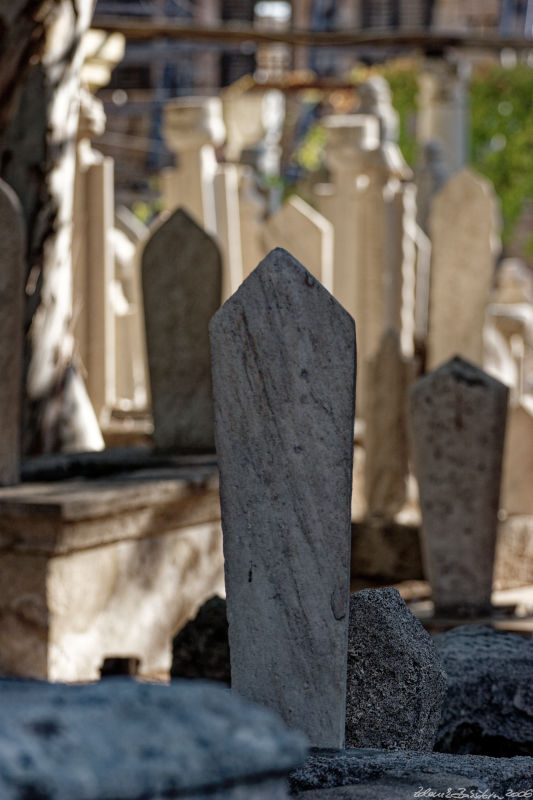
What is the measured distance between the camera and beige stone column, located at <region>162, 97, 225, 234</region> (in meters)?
8.78

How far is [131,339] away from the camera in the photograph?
10.6 meters

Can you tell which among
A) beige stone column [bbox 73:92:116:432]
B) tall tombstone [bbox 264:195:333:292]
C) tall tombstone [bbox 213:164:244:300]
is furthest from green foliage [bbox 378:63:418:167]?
beige stone column [bbox 73:92:116:432]

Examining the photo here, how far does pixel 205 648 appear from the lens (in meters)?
3.19

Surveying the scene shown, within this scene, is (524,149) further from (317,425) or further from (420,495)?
(317,425)

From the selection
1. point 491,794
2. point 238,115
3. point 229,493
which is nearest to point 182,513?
point 229,493

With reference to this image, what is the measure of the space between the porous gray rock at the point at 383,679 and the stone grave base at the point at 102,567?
1.35 meters

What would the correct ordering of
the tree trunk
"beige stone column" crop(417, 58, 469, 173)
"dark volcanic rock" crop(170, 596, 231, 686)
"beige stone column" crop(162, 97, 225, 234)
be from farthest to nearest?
"beige stone column" crop(417, 58, 469, 173), "beige stone column" crop(162, 97, 225, 234), the tree trunk, "dark volcanic rock" crop(170, 596, 231, 686)

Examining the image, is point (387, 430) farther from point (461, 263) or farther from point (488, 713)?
point (488, 713)

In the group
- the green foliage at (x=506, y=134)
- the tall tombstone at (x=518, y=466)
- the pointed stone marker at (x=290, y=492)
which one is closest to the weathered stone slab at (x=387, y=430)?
the tall tombstone at (x=518, y=466)

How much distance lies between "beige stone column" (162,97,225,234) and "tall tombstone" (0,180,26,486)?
4.89 m

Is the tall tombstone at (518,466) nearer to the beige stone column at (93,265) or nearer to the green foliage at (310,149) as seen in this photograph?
the beige stone column at (93,265)

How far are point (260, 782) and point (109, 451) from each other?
380 centimetres

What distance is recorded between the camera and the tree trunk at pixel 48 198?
4.93 meters

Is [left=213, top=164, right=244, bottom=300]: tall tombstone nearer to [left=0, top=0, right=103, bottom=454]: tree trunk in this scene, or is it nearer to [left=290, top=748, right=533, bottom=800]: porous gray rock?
[left=0, top=0, right=103, bottom=454]: tree trunk
